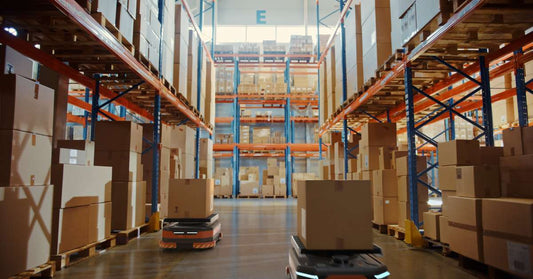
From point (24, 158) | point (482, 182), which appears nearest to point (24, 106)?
point (24, 158)

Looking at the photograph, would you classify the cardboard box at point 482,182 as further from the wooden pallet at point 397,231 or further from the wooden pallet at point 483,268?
the wooden pallet at point 397,231

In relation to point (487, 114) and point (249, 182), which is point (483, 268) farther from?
point (249, 182)

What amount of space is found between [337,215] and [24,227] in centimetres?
273

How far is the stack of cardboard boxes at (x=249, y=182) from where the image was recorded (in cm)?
1602

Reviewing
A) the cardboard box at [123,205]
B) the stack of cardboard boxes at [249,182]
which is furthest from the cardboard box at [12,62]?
the stack of cardboard boxes at [249,182]

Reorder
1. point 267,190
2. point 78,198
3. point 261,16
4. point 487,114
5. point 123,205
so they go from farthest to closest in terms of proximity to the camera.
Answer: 1. point 261,16
2. point 267,190
3. point 123,205
4. point 487,114
5. point 78,198

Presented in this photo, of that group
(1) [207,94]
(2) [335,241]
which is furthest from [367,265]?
(1) [207,94]

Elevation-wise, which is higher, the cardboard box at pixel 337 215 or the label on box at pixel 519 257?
the cardboard box at pixel 337 215

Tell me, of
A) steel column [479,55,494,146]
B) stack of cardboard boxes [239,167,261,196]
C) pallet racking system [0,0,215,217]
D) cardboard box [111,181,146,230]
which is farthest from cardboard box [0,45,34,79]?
stack of cardboard boxes [239,167,261,196]

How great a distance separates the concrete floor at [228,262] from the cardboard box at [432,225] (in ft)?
0.76

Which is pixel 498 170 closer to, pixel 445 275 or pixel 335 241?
pixel 445 275

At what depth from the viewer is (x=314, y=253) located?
2838mm

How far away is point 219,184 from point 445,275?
1344 cm

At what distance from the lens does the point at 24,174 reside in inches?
121
